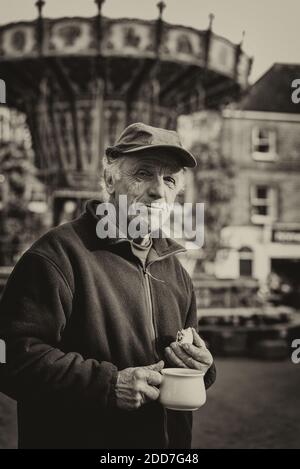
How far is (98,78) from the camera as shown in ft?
21.3

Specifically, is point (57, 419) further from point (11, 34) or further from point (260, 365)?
point (260, 365)

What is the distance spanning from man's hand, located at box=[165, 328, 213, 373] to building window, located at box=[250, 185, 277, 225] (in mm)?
3442

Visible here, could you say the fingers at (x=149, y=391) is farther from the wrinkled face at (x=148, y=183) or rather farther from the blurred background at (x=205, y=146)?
the blurred background at (x=205, y=146)

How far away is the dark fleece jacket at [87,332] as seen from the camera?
1.33m

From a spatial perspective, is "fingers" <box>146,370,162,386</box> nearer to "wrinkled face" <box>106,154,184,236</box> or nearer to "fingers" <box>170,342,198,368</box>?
"fingers" <box>170,342,198,368</box>

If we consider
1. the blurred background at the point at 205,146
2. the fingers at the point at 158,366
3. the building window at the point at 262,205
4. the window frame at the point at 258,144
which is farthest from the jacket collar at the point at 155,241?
the window frame at the point at 258,144

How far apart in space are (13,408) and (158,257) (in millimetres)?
3646

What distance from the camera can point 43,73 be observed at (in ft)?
19.1

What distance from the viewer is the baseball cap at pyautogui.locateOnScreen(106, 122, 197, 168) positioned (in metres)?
1.48

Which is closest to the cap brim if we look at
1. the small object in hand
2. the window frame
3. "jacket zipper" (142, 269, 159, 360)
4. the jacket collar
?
the jacket collar

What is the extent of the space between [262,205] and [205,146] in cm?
85

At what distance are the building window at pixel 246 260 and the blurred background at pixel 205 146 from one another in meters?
0.02

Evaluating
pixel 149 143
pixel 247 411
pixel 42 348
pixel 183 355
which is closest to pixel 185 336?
pixel 183 355

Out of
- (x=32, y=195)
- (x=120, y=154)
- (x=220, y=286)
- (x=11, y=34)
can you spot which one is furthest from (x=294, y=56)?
(x=32, y=195)
